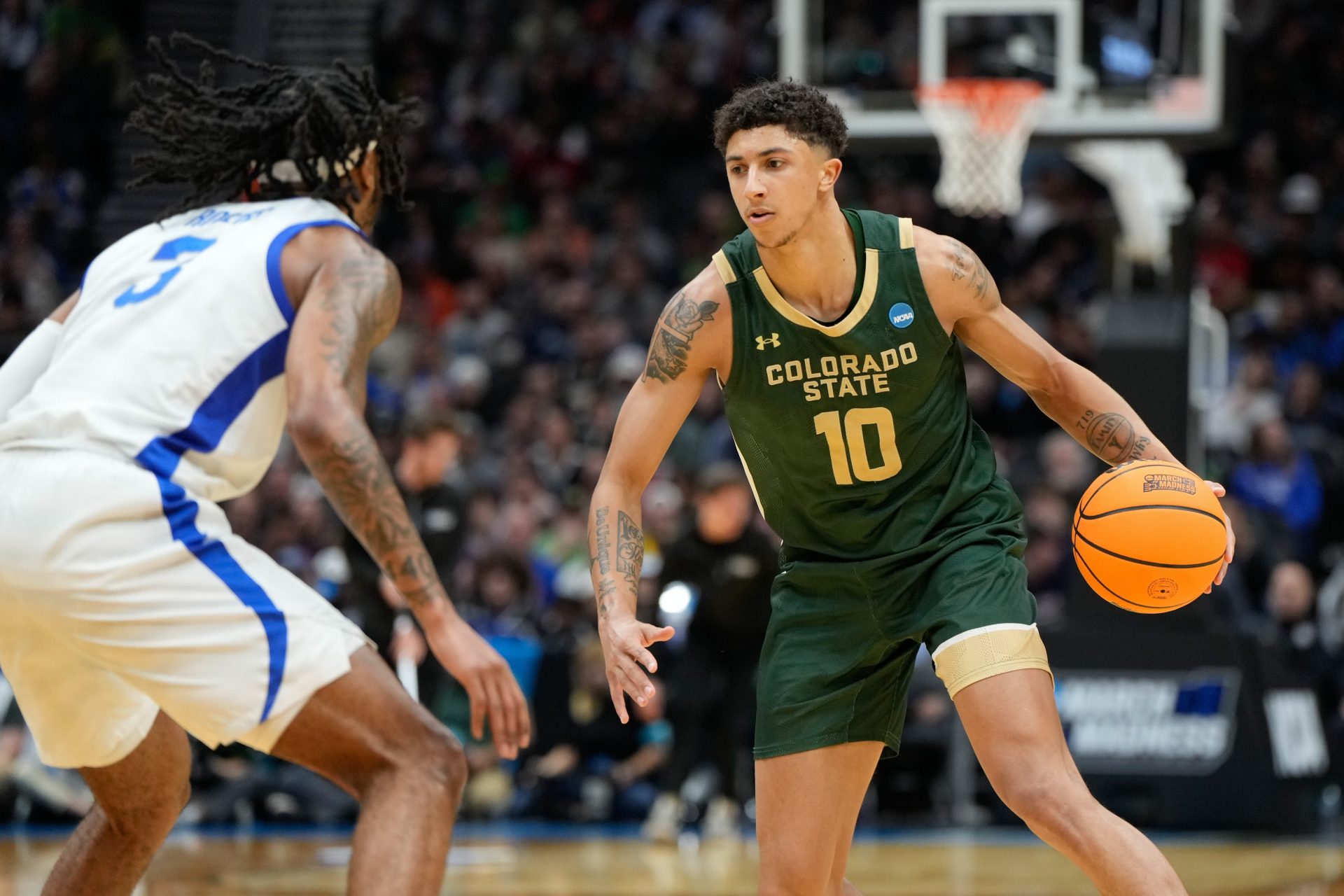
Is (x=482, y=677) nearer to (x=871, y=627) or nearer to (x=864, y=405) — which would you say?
(x=871, y=627)

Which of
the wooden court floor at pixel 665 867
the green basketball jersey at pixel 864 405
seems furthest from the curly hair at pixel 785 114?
the wooden court floor at pixel 665 867

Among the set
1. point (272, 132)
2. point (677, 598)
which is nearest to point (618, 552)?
point (272, 132)

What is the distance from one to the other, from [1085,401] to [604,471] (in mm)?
1201

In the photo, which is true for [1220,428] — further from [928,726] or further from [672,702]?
[672,702]

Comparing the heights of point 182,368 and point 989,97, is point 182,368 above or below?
below

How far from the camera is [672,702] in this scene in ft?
31.0

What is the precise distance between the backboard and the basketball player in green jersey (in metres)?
5.83

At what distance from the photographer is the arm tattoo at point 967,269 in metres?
4.21

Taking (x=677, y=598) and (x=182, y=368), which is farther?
(x=677, y=598)

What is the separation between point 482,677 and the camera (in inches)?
139

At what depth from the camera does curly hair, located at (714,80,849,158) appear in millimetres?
4113

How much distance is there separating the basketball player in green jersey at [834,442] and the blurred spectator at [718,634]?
16.2 ft

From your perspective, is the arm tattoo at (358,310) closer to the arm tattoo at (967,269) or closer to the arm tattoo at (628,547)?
the arm tattoo at (628,547)

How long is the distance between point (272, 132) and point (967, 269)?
175cm
